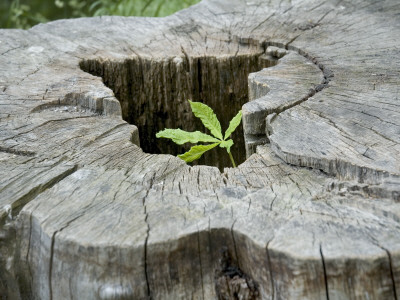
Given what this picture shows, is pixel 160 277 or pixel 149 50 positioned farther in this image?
pixel 149 50

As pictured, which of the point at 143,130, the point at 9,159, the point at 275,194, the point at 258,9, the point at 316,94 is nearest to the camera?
the point at 275,194

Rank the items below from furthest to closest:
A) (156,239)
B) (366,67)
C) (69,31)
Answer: (69,31) < (366,67) < (156,239)

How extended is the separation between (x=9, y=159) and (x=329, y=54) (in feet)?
4.75

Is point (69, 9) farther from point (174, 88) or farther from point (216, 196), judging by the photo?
point (216, 196)

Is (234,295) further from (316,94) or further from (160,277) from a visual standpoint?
(316,94)

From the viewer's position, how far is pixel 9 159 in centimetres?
170

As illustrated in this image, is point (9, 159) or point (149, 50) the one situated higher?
point (149, 50)

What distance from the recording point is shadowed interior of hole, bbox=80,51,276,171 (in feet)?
8.80

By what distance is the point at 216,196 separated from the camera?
147 cm

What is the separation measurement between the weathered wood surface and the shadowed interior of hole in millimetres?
260

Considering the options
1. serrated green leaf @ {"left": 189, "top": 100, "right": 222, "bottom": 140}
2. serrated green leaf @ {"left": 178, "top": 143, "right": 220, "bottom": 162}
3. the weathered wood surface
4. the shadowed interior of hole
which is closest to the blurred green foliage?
the shadowed interior of hole

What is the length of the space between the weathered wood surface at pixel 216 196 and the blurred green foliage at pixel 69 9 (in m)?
2.28

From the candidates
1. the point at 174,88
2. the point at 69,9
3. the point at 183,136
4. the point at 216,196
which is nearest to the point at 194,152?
the point at 183,136

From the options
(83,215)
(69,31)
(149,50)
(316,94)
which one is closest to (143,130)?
(149,50)
